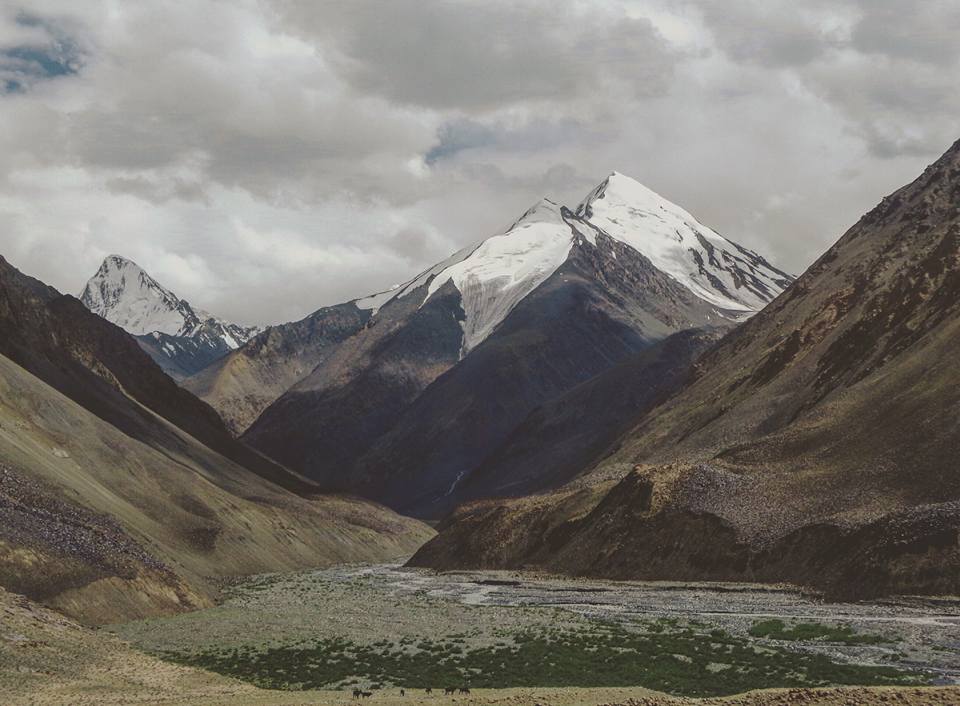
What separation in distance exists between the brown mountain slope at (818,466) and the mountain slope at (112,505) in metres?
27.3

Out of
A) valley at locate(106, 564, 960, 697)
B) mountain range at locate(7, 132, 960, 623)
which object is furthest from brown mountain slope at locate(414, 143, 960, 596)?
valley at locate(106, 564, 960, 697)

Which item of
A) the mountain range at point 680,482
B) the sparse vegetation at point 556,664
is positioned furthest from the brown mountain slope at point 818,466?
the sparse vegetation at point 556,664

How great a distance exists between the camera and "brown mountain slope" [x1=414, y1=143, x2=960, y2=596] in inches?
3378

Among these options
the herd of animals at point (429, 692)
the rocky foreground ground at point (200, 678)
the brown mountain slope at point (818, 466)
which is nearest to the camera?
the rocky foreground ground at point (200, 678)

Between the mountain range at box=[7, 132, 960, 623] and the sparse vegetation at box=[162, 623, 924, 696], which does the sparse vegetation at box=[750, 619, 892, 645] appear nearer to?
the sparse vegetation at box=[162, 623, 924, 696]

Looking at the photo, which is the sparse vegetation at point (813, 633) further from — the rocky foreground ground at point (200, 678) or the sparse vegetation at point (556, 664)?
the rocky foreground ground at point (200, 678)

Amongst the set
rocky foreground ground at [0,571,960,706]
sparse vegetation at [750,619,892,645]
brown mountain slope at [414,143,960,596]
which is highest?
brown mountain slope at [414,143,960,596]

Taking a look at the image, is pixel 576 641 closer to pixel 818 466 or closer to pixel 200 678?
pixel 200 678

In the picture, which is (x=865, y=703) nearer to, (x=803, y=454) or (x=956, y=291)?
(x=803, y=454)

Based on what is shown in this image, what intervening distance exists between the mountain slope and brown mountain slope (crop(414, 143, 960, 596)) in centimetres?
2735

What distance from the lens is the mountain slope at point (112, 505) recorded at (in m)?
71.4

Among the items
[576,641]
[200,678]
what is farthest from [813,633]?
[200,678]

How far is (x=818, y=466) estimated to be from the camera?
342 ft

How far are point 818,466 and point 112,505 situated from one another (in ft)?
209
